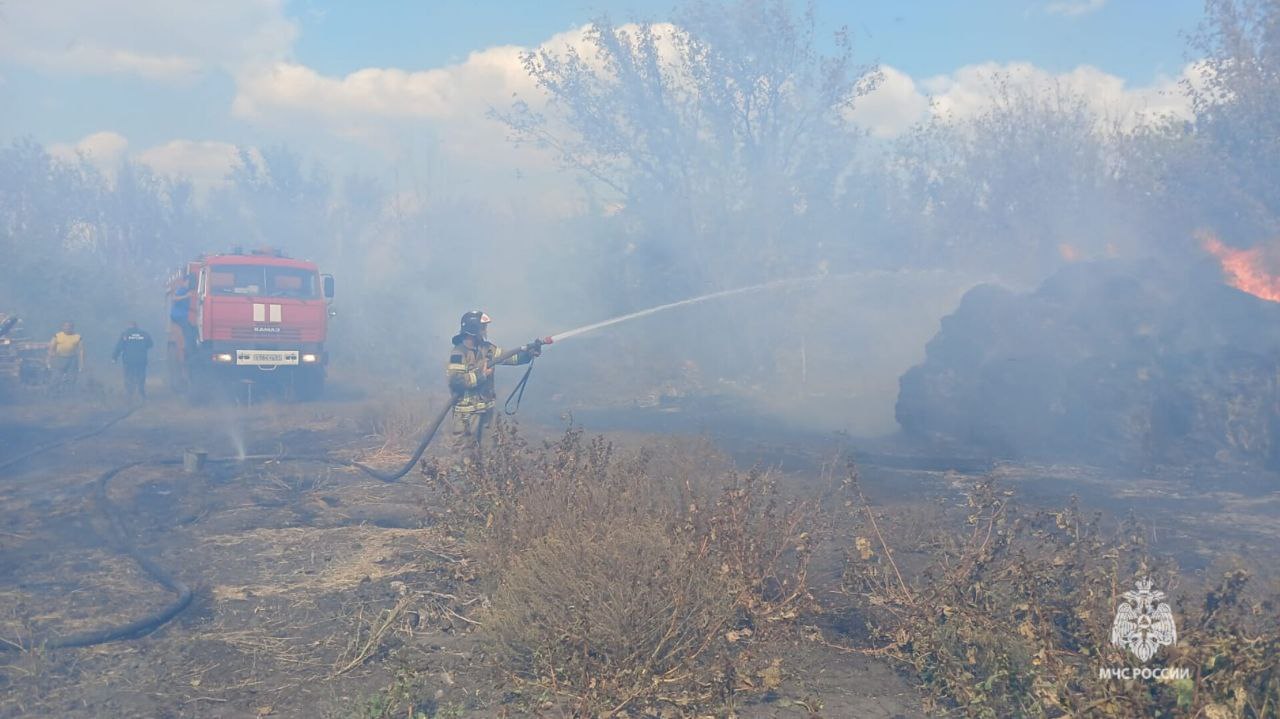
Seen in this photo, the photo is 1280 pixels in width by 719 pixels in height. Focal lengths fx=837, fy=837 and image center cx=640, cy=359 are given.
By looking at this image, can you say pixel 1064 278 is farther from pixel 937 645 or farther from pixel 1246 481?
pixel 937 645

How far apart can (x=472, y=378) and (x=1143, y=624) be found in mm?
6545

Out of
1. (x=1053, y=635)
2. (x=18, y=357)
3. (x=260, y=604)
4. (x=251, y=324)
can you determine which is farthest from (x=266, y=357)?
(x=1053, y=635)

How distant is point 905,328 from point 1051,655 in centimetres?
2456

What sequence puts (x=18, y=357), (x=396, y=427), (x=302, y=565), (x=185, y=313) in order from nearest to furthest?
1. (x=302, y=565)
2. (x=396, y=427)
3. (x=185, y=313)
4. (x=18, y=357)

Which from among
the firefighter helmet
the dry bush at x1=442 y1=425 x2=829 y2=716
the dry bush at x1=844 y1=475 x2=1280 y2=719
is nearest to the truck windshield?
the firefighter helmet

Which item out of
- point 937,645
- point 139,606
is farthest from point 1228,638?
point 139,606

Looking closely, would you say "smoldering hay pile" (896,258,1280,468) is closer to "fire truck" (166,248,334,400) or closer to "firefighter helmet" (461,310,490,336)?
"firefighter helmet" (461,310,490,336)

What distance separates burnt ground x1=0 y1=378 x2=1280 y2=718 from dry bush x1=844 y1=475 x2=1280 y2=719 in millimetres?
309

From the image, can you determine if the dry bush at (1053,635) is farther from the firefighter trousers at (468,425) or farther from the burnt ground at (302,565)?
the firefighter trousers at (468,425)

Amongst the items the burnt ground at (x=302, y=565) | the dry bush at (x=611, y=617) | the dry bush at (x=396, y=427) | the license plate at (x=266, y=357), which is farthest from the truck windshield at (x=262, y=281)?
the dry bush at (x=611, y=617)

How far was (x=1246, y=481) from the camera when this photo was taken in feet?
34.3

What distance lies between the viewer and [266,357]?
1614 cm

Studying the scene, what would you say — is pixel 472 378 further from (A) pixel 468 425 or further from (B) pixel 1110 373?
(B) pixel 1110 373

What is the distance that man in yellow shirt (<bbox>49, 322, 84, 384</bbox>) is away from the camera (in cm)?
1684
